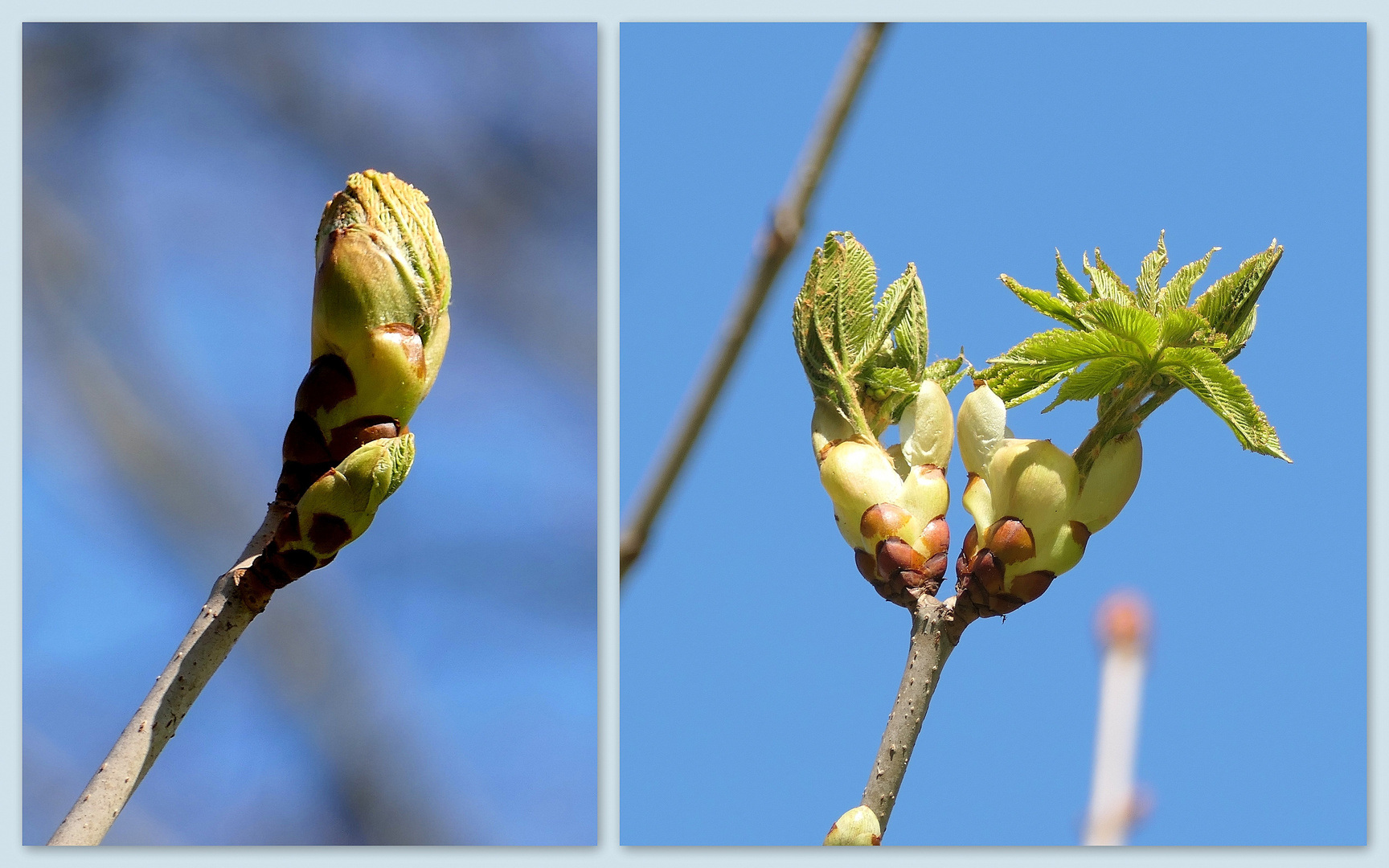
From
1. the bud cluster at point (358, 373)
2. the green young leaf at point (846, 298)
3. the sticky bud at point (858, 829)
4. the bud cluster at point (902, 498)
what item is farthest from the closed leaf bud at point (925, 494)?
the bud cluster at point (358, 373)

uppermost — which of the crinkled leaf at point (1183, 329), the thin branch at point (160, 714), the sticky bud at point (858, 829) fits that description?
the crinkled leaf at point (1183, 329)

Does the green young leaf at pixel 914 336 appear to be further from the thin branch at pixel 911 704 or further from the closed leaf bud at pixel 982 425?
the thin branch at pixel 911 704

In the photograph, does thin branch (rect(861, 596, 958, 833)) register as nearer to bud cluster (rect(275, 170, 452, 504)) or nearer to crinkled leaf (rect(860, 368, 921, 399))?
crinkled leaf (rect(860, 368, 921, 399))

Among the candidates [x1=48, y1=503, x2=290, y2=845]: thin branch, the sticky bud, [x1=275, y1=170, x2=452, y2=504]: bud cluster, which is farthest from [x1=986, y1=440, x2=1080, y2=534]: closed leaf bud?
[x1=48, y1=503, x2=290, y2=845]: thin branch

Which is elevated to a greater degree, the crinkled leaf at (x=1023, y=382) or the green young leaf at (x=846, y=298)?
the green young leaf at (x=846, y=298)

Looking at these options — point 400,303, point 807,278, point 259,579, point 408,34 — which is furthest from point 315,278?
point 408,34

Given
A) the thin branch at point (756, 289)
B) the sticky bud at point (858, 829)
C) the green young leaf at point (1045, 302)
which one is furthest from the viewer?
the green young leaf at point (1045, 302)
